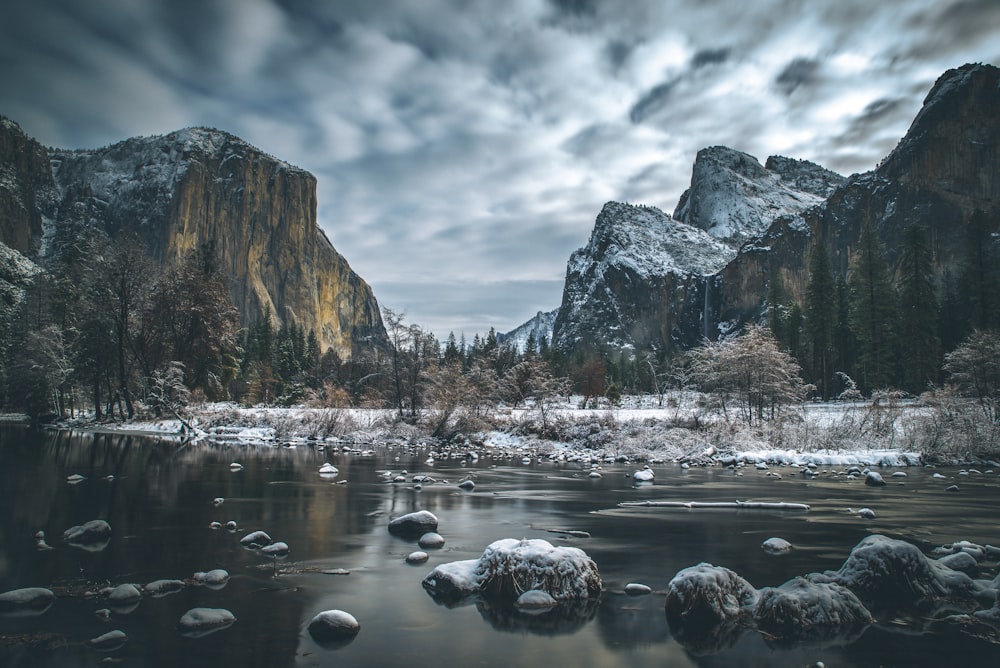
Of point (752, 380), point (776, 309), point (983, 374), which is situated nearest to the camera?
point (983, 374)

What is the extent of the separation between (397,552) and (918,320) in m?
51.4

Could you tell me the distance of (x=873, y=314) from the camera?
1905 inches

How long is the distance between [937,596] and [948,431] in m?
22.0

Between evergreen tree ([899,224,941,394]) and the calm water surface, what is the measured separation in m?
30.1

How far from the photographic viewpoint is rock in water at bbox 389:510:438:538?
9.49 metres

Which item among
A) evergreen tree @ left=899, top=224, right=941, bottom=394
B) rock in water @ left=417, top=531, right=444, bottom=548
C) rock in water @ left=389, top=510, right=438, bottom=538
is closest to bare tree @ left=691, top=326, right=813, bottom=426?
evergreen tree @ left=899, top=224, right=941, bottom=394

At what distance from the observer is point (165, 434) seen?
111 feet

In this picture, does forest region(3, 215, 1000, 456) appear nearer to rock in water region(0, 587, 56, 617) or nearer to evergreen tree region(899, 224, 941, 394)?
evergreen tree region(899, 224, 941, 394)

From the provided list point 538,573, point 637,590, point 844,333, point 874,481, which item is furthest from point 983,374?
point 844,333

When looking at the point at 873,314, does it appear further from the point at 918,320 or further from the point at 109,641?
the point at 109,641

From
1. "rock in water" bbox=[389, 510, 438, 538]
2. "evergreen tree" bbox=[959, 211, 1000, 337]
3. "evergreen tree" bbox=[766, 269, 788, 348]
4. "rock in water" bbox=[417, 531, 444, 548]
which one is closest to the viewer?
"rock in water" bbox=[417, 531, 444, 548]

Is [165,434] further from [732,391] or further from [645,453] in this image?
[732,391]

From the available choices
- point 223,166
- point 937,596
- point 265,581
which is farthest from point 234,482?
point 223,166

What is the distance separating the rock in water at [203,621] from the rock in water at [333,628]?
79 centimetres
